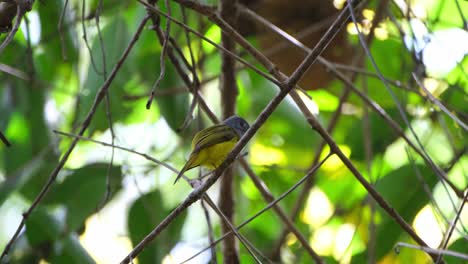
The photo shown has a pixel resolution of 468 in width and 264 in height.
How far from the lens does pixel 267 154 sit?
3623 mm

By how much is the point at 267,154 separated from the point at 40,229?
4.98 ft

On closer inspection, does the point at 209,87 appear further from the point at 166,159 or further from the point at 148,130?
the point at 166,159

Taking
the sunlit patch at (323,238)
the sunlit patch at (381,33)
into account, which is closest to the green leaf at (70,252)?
the sunlit patch at (323,238)

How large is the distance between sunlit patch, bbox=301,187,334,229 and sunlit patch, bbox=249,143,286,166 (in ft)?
0.72

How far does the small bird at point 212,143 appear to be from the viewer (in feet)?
7.15

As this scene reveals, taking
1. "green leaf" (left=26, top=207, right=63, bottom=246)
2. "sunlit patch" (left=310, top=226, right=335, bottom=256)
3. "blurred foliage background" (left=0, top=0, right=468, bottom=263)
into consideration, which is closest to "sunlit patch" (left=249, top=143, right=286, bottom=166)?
"blurred foliage background" (left=0, top=0, right=468, bottom=263)

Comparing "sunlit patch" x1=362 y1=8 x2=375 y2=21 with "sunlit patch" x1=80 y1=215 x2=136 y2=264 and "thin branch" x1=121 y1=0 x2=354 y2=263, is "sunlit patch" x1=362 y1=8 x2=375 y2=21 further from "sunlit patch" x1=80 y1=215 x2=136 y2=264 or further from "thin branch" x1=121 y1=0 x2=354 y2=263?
"thin branch" x1=121 y1=0 x2=354 y2=263

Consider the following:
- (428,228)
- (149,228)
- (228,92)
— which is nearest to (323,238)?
(428,228)

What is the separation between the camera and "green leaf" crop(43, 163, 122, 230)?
2432 mm

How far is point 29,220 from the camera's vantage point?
228 cm

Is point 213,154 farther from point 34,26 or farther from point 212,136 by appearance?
point 34,26

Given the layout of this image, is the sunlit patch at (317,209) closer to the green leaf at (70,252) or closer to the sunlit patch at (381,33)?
the sunlit patch at (381,33)

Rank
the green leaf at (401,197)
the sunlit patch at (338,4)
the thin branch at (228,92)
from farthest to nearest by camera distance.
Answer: the sunlit patch at (338,4), the thin branch at (228,92), the green leaf at (401,197)

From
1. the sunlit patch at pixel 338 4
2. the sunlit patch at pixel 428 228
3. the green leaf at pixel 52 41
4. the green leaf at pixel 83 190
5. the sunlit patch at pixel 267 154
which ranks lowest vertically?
the sunlit patch at pixel 428 228
